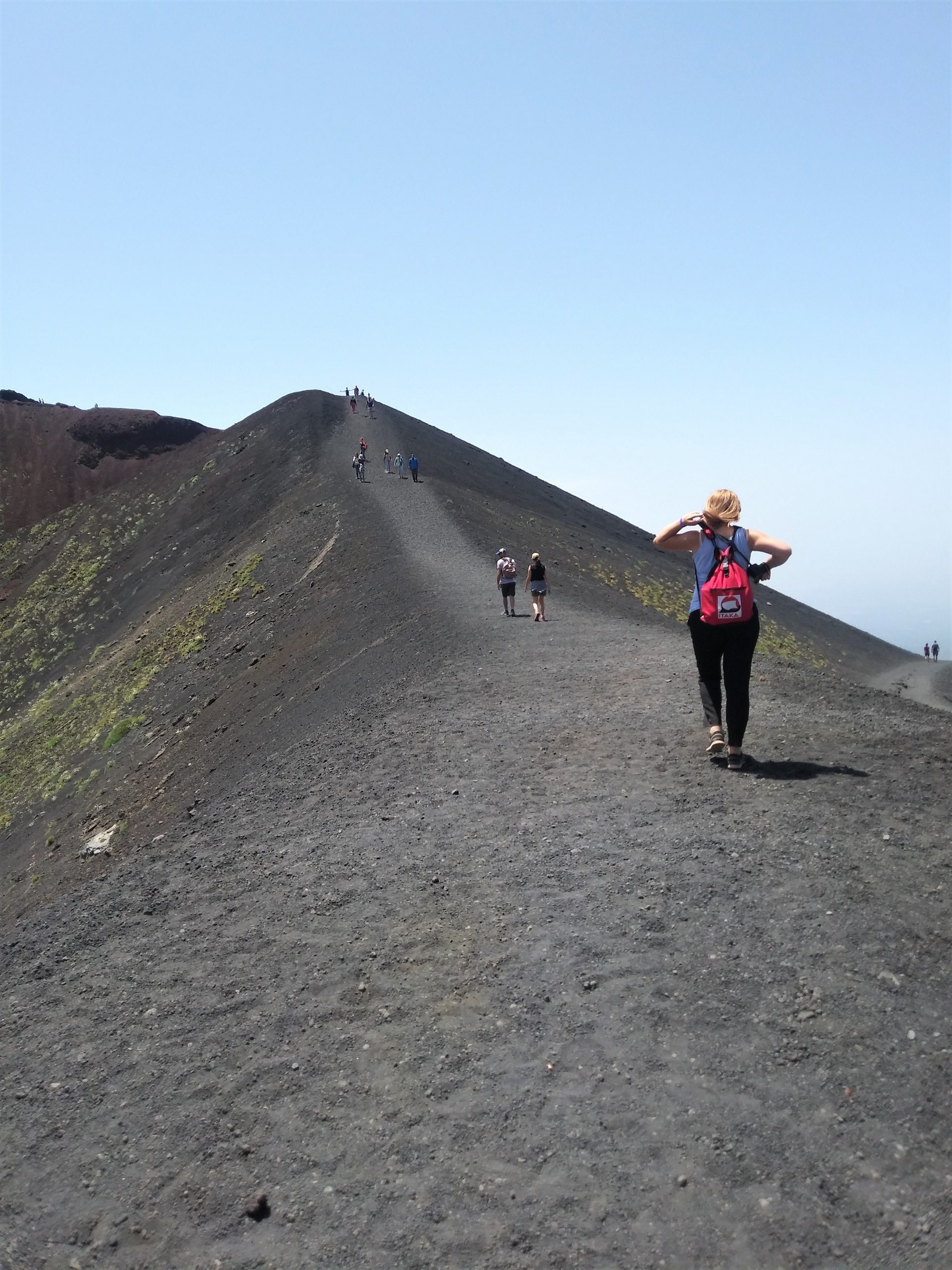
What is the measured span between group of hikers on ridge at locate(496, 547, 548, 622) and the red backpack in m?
10.3

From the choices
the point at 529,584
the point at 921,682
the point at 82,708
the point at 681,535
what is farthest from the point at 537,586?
the point at 921,682

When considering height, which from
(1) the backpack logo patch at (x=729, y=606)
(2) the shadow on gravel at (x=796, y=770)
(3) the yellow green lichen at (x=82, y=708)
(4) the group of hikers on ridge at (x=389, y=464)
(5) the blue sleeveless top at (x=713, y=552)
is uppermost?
(4) the group of hikers on ridge at (x=389, y=464)

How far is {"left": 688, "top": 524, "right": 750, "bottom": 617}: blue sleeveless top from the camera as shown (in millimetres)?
8711

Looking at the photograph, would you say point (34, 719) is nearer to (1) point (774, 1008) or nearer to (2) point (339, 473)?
(2) point (339, 473)

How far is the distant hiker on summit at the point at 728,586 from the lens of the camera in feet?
28.5

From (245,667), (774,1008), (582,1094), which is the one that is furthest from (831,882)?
(245,667)

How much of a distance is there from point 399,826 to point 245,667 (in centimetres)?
1549

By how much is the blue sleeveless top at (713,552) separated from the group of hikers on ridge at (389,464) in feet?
114

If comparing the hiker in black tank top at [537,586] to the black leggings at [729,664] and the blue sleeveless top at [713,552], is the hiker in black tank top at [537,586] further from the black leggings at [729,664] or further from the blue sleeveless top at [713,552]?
the blue sleeveless top at [713,552]

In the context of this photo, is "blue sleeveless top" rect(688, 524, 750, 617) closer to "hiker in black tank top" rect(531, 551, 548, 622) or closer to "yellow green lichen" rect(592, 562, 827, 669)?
"hiker in black tank top" rect(531, 551, 548, 622)

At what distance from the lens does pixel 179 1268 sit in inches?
192

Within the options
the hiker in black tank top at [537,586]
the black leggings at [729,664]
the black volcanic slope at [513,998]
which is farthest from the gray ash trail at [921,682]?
the black leggings at [729,664]

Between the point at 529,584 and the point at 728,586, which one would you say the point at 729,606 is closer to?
the point at 728,586

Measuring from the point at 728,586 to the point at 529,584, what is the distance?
11.1 meters
